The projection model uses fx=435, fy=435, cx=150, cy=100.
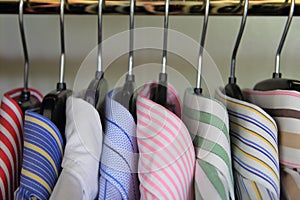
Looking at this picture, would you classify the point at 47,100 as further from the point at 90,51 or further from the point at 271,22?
the point at 271,22

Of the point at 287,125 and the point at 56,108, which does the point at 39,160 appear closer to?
the point at 56,108

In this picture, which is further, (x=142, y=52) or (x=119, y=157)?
(x=142, y=52)

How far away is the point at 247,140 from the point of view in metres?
0.44

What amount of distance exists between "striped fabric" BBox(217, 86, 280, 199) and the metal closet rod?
119 mm

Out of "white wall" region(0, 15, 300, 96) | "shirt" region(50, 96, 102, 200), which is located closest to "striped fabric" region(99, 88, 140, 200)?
"shirt" region(50, 96, 102, 200)

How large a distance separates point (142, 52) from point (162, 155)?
38 centimetres

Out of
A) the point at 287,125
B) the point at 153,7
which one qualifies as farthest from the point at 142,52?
the point at 287,125

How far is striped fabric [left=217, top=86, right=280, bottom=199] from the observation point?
425mm

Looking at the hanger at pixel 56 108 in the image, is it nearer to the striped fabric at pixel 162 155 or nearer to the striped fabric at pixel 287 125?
the striped fabric at pixel 162 155

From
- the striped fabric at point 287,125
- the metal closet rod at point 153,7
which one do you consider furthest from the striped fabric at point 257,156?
the metal closet rod at point 153,7

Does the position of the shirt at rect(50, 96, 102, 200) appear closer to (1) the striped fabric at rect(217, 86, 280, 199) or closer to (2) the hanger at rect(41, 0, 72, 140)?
(2) the hanger at rect(41, 0, 72, 140)

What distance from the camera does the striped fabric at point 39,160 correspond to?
0.42 m

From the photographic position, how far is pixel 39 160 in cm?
42

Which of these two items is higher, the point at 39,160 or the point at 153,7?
the point at 153,7
